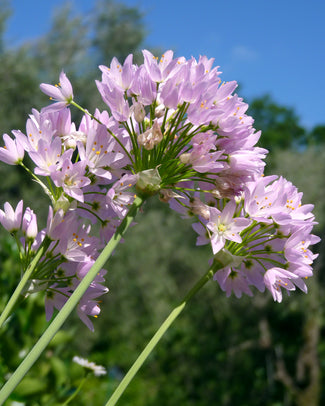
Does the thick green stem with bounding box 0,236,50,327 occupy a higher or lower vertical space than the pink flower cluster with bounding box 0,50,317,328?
lower

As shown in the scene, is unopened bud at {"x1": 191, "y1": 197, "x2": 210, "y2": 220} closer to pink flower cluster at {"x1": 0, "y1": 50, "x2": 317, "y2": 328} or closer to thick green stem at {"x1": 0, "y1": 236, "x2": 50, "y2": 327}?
pink flower cluster at {"x1": 0, "y1": 50, "x2": 317, "y2": 328}

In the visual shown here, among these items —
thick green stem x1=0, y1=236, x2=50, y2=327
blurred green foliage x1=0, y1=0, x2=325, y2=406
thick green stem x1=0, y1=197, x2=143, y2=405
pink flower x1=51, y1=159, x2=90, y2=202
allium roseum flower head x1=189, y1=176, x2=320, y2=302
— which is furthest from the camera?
blurred green foliage x1=0, y1=0, x2=325, y2=406

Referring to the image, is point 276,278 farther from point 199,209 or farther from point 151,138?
point 151,138

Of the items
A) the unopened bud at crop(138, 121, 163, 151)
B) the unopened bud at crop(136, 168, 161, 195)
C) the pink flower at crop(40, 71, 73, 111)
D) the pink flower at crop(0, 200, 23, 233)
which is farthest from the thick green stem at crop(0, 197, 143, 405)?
the pink flower at crop(40, 71, 73, 111)

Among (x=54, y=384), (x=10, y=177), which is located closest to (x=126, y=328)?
(x=10, y=177)

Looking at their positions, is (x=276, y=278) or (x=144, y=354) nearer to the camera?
(x=144, y=354)

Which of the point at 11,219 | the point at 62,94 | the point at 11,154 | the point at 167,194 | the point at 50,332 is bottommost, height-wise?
the point at 50,332

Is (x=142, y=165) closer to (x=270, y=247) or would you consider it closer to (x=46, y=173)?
(x=46, y=173)

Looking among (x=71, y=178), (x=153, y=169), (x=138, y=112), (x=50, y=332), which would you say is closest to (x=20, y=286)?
(x=50, y=332)

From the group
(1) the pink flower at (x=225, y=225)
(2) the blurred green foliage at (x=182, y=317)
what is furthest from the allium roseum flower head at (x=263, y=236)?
(2) the blurred green foliage at (x=182, y=317)

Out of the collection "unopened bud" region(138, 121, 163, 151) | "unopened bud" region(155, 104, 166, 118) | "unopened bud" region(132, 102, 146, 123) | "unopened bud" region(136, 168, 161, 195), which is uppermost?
"unopened bud" region(155, 104, 166, 118)
